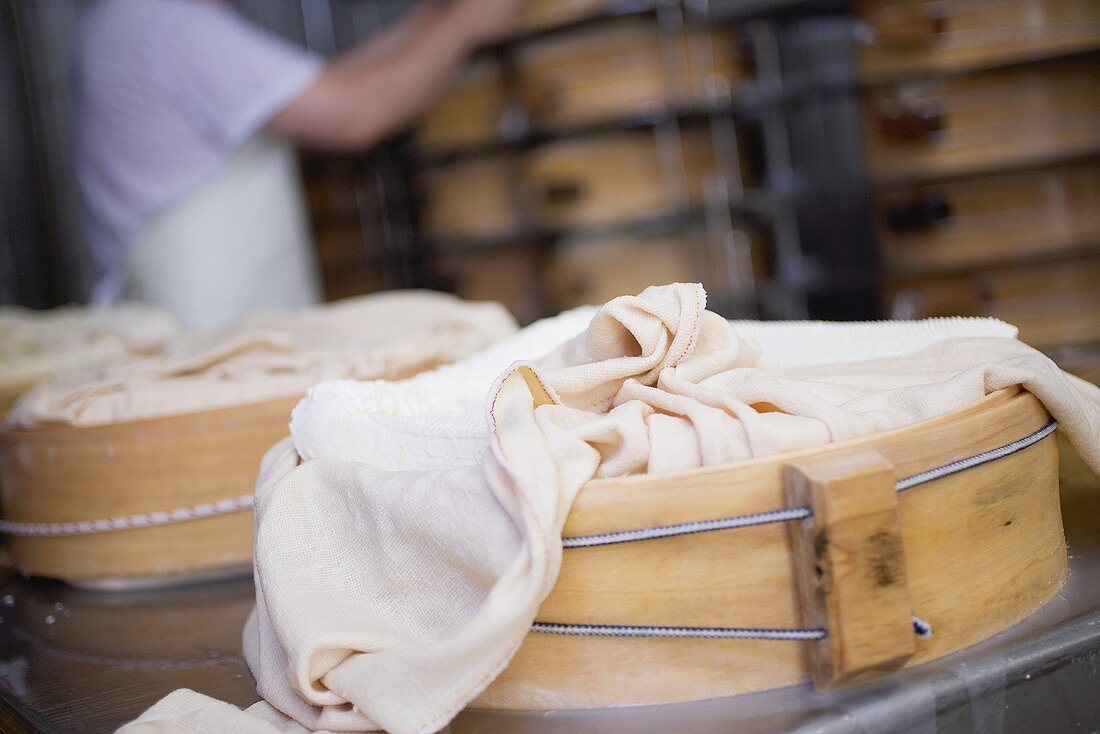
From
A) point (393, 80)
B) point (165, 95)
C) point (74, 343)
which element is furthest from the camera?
point (393, 80)

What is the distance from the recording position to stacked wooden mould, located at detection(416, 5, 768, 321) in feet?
9.69

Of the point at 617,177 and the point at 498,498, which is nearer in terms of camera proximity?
the point at 498,498

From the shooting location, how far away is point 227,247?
2.85 m

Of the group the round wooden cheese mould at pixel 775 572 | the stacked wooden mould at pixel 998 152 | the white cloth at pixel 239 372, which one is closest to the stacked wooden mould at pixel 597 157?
the stacked wooden mould at pixel 998 152

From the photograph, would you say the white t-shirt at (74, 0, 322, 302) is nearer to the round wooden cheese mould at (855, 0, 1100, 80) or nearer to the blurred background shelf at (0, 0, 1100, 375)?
the blurred background shelf at (0, 0, 1100, 375)

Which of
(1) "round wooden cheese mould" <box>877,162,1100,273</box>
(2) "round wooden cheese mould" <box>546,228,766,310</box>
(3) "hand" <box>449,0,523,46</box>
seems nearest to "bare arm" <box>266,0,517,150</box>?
(3) "hand" <box>449,0,523,46</box>

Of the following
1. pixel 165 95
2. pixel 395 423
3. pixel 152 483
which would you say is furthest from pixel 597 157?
pixel 395 423

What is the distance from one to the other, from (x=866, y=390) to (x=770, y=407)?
11 centimetres

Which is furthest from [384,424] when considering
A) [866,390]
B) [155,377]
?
[155,377]

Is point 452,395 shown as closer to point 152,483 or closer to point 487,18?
point 152,483

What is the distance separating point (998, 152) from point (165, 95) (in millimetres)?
2002

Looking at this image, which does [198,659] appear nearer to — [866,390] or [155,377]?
[155,377]

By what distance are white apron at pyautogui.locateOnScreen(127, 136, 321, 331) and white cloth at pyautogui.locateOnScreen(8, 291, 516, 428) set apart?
1.11 m

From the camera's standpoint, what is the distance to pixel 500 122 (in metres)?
3.13
